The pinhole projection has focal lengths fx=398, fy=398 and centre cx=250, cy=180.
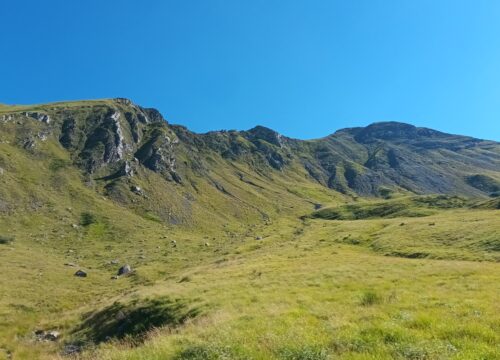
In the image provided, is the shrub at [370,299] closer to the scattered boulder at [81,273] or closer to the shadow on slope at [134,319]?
the shadow on slope at [134,319]

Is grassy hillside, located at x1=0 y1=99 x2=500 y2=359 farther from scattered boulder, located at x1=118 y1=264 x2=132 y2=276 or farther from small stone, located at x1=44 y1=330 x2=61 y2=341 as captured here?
scattered boulder, located at x1=118 y1=264 x2=132 y2=276

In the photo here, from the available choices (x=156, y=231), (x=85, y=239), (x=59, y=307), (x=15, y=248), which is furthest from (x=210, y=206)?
(x=59, y=307)

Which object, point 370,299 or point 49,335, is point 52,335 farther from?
point 370,299

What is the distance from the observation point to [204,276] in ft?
161

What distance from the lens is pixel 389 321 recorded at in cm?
1653

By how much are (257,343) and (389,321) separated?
19.5 feet

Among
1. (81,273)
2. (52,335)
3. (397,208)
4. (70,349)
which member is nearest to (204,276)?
(52,335)

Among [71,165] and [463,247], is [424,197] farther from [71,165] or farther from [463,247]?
[71,165]

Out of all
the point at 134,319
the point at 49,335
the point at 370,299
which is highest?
the point at 370,299

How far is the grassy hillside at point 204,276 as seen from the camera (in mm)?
14977

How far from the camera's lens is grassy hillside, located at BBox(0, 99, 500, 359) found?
49.1 feet

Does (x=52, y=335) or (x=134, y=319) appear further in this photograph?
(x=52, y=335)

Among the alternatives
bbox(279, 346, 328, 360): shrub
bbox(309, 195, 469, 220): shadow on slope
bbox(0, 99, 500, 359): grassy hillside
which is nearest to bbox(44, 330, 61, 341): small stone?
bbox(0, 99, 500, 359): grassy hillside

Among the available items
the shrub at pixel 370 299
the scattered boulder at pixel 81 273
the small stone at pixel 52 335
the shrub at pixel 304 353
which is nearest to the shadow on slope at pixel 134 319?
the small stone at pixel 52 335
